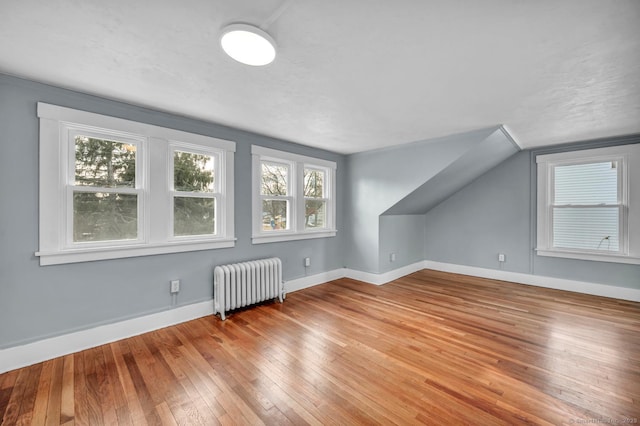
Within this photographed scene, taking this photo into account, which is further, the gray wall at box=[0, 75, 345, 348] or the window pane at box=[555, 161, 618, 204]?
the window pane at box=[555, 161, 618, 204]

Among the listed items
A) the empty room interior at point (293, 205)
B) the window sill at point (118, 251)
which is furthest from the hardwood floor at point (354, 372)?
the window sill at point (118, 251)

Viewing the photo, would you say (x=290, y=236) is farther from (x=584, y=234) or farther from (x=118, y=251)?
(x=584, y=234)

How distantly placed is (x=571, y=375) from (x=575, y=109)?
2.51 metres

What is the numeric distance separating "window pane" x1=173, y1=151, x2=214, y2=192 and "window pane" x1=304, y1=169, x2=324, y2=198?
1656 mm

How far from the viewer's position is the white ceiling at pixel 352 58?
4.60ft

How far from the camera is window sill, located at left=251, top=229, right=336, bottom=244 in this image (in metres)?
3.73

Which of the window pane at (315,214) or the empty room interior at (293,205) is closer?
the empty room interior at (293,205)

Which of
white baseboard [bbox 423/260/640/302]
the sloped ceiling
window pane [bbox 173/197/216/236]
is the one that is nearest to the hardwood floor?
white baseboard [bbox 423/260/640/302]

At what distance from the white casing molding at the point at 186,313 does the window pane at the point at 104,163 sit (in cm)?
140

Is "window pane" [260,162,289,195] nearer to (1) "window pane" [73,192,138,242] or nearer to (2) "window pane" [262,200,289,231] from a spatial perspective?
(2) "window pane" [262,200,289,231]

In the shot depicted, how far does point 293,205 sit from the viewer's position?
4.24 metres

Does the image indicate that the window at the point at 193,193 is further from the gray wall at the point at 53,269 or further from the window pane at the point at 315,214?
the window pane at the point at 315,214

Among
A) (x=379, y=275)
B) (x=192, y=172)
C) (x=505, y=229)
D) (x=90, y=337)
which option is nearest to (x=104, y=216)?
(x=192, y=172)

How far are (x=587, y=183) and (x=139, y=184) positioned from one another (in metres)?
6.16
